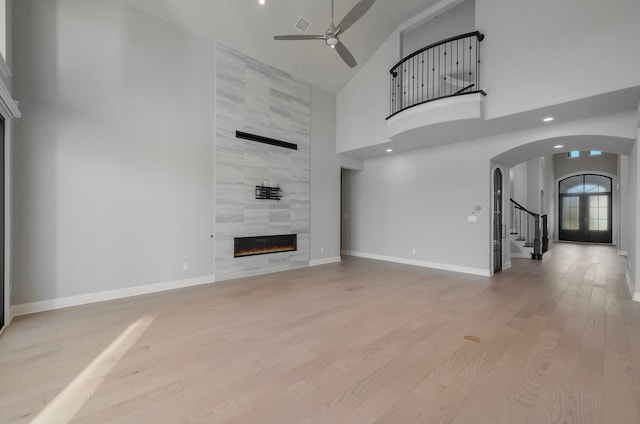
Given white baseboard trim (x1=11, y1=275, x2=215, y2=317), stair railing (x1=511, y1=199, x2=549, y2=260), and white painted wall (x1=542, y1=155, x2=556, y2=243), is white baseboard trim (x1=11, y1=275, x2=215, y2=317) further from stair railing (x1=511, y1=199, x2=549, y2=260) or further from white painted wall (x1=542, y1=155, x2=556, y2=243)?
white painted wall (x1=542, y1=155, x2=556, y2=243)

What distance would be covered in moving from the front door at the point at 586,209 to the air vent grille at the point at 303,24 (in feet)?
48.3

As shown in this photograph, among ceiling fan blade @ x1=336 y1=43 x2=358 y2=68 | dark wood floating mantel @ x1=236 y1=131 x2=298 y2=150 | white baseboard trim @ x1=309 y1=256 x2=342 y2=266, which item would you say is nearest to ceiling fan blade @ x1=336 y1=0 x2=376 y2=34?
ceiling fan blade @ x1=336 y1=43 x2=358 y2=68

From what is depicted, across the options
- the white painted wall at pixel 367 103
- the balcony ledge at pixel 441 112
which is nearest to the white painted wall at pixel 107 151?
the white painted wall at pixel 367 103

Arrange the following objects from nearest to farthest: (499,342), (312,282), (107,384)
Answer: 1. (107,384)
2. (499,342)
3. (312,282)

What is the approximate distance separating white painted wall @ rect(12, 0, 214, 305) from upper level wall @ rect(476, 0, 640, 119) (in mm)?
5029

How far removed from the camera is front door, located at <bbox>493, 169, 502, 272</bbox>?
603cm

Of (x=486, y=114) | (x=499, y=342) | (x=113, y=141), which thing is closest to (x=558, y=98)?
(x=486, y=114)

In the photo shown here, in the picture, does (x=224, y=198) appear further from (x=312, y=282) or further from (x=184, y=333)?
(x=184, y=333)

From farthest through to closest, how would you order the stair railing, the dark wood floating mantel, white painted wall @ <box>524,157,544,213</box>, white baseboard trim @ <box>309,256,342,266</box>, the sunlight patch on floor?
white painted wall @ <box>524,157,544,213</box>
the stair railing
white baseboard trim @ <box>309,256,342,266</box>
the dark wood floating mantel
the sunlight patch on floor

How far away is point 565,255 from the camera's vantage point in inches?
339

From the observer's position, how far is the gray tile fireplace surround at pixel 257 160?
5.21 metres

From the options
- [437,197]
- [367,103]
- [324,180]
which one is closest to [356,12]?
[367,103]

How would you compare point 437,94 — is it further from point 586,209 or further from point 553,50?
point 586,209

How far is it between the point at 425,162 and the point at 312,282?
13.4 ft
